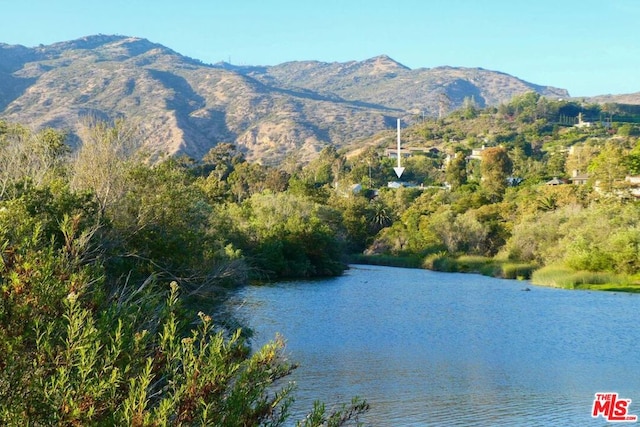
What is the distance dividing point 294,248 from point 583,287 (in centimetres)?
1903

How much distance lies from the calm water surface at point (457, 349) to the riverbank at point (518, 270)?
2.89 meters

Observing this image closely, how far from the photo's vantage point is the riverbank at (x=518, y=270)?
45.7 m

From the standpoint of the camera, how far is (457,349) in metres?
25.7

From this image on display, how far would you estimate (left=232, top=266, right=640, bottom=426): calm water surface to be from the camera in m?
18.2

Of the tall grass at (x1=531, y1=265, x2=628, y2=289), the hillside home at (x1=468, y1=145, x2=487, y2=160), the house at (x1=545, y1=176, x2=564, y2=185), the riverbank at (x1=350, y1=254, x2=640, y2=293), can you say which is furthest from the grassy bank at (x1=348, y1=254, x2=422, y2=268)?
the hillside home at (x1=468, y1=145, x2=487, y2=160)

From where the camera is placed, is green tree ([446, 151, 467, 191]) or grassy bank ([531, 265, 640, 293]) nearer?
grassy bank ([531, 265, 640, 293])

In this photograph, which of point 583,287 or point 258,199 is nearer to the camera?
point 583,287

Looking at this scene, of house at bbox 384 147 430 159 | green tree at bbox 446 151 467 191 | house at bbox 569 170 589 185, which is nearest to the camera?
house at bbox 569 170 589 185

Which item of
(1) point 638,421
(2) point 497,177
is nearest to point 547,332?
(1) point 638,421

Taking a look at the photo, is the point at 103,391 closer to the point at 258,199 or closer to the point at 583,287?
the point at 583,287

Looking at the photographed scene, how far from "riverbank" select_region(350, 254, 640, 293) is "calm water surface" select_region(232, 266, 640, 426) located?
2.89 m

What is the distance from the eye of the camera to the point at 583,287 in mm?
45375

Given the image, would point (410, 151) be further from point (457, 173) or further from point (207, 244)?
point (207, 244)

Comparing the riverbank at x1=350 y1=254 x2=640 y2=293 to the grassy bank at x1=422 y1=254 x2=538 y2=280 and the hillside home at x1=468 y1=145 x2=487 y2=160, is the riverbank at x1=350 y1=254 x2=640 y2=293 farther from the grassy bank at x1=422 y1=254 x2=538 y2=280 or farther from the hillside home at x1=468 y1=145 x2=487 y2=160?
the hillside home at x1=468 y1=145 x2=487 y2=160
